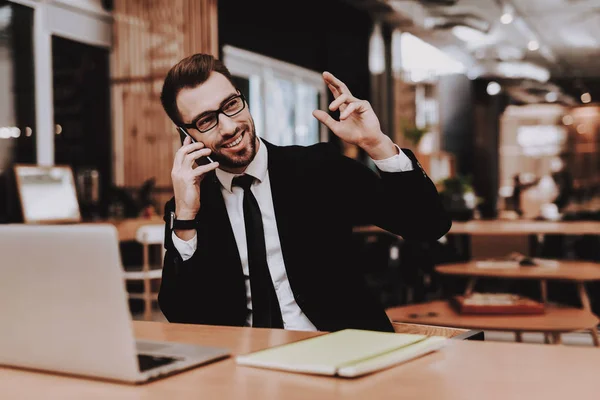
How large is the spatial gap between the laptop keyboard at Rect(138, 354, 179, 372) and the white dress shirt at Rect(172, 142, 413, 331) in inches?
27.2

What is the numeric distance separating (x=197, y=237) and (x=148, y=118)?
5.24m

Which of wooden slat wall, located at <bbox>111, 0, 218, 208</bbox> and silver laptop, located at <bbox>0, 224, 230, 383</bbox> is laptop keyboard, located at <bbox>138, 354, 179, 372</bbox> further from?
wooden slat wall, located at <bbox>111, 0, 218, 208</bbox>

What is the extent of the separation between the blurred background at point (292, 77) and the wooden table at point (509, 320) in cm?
190

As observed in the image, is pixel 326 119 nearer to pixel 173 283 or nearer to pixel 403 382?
pixel 173 283

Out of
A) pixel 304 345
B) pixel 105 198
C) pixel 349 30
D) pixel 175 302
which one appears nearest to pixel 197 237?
pixel 175 302

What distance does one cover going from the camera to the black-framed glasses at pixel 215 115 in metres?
1.88

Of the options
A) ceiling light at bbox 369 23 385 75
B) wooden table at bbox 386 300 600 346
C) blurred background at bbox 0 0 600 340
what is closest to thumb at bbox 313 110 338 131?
wooden table at bbox 386 300 600 346

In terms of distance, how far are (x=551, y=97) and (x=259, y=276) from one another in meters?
17.7

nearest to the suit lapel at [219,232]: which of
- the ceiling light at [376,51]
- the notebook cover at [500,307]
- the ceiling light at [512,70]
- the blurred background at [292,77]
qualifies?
the notebook cover at [500,307]

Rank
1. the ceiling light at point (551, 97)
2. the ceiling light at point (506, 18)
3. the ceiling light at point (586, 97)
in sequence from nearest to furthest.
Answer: the ceiling light at point (506, 18) → the ceiling light at point (586, 97) → the ceiling light at point (551, 97)

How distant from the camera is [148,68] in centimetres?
681

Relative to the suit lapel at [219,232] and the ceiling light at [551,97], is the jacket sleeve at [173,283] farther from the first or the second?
the ceiling light at [551,97]

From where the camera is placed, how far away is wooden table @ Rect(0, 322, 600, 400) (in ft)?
2.96

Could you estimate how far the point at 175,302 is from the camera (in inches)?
72.0
